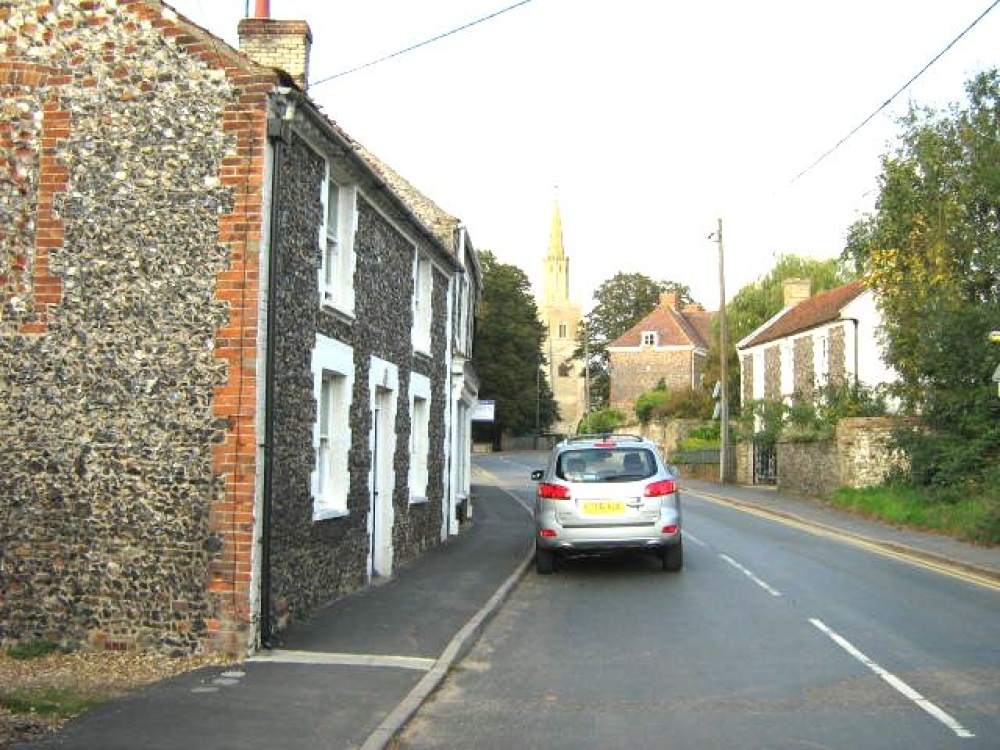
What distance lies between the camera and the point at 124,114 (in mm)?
9422

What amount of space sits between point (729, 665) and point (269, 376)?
4.72m

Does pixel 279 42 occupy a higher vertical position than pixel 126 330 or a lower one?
higher

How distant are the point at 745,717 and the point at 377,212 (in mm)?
8454

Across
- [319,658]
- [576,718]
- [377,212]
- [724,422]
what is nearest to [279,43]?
[377,212]

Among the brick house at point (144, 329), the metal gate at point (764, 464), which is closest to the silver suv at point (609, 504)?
the brick house at point (144, 329)

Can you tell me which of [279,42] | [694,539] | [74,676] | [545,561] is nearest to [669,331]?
[694,539]

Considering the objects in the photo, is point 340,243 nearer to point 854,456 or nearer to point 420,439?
point 420,439

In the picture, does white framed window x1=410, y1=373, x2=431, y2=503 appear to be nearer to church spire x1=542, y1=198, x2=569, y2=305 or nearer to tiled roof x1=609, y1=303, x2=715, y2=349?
Answer: tiled roof x1=609, y1=303, x2=715, y2=349

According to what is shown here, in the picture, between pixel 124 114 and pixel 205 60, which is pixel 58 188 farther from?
pixel 205 60

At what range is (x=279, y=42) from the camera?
42.3ft

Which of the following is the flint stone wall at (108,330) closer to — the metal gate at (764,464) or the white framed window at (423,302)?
the white framed window at (423,302)

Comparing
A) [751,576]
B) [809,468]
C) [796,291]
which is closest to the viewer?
[751,576]

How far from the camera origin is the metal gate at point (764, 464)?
132 ft

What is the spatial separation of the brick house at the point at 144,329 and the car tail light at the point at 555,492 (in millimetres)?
5022
